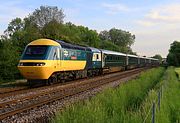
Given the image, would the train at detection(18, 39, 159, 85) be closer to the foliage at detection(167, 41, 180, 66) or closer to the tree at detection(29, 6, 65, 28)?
the tree at detection(29, 6, 65, 28)

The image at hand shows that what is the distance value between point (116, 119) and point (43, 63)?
635 inches

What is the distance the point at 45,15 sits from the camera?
282ft

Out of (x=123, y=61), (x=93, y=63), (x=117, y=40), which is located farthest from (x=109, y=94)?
(x=117, y=40)

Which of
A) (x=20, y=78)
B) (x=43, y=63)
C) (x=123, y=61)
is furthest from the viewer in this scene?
(x=123, y=61)

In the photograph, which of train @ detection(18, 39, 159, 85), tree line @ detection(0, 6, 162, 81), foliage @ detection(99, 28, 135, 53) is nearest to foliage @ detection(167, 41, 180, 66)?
tree line @ detection(0, 6, 162, 81)

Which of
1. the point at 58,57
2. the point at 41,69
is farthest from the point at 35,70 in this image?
Result: the point at 58,57

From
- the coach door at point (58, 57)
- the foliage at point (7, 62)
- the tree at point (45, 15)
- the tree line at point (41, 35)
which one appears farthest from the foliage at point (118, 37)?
the coach door at point (58, 57)

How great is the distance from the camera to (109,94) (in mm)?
14312

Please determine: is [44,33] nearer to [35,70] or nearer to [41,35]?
[41,35]

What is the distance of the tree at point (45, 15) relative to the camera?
82750 mm

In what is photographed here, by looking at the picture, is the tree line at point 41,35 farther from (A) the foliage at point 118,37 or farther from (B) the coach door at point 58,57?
(B) the coach door at point 58,57

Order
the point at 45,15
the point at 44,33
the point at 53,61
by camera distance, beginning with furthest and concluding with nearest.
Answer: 1. the point at 45,15
2. the point at 44,33
3. the point at 53,61

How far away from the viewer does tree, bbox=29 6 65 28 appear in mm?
82750

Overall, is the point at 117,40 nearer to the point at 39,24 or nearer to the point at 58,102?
the point at 39,24
